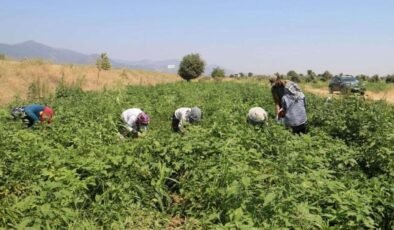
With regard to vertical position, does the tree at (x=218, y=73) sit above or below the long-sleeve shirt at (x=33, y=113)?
below

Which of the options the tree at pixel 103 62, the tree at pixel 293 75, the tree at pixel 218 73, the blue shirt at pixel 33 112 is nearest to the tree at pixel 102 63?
the tree at pixel 103 62

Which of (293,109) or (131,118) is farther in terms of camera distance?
(293,109)

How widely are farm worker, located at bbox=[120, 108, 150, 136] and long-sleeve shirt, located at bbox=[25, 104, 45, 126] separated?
159 centimetres

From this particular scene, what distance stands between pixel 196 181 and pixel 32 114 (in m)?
4.19

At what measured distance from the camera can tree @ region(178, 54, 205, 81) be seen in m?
42.5

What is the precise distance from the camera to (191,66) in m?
42.6

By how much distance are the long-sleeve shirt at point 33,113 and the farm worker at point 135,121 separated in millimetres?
1591

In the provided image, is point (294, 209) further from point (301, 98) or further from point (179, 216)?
point (301, 98)

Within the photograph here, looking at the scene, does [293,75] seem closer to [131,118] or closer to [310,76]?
Answer: [310,76]

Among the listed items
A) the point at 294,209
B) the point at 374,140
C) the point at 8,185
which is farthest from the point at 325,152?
the point at 8,185

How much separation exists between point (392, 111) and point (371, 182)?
5.66 metres

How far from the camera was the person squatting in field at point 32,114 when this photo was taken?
25.3 feet

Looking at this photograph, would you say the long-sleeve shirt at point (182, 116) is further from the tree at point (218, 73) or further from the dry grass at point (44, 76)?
the tree at point (218, 73)

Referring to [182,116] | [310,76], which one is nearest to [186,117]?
[182,116]
